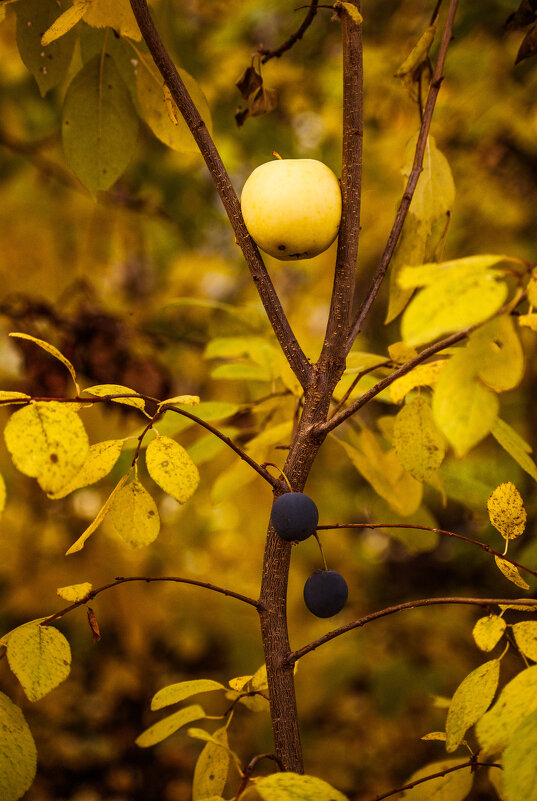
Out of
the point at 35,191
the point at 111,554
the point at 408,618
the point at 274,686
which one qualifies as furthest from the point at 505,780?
the point at 35,191

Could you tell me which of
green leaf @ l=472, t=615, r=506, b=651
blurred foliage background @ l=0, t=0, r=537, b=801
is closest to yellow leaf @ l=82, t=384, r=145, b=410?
green leaf @ l=472, t=615, r=506, b=651

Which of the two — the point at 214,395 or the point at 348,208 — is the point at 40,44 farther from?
the point at 214,395

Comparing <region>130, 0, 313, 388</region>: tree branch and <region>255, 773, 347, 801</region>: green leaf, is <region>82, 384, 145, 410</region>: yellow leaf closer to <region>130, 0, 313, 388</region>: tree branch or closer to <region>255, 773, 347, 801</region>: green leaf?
<region>130, 0, 313, 388</region>: tree branch

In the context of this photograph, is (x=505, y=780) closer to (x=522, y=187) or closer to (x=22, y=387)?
(x=22, y=387)

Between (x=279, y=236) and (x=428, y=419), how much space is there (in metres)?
0.24

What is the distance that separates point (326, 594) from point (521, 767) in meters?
0.29

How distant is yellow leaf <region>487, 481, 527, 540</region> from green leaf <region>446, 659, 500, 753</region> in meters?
0.13

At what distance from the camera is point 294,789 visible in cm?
51

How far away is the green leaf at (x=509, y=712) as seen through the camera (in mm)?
490

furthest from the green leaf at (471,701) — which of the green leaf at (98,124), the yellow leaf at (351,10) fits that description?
the green leaf at (98,124)

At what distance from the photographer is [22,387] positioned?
1530 millimetres

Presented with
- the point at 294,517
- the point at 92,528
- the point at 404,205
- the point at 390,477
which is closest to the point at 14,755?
the point at 92,528

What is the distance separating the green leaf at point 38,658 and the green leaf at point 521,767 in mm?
362

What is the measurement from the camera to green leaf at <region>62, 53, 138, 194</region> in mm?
920
